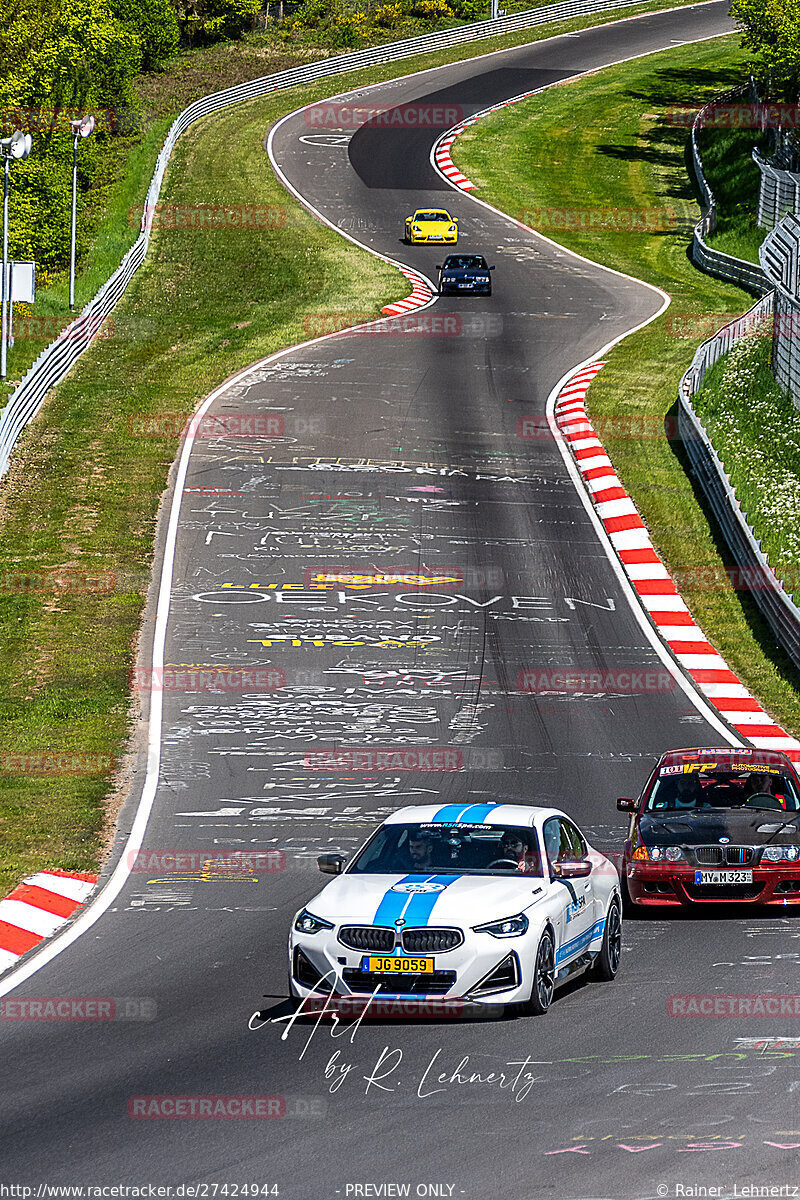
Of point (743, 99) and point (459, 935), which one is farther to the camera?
point (743, 99)

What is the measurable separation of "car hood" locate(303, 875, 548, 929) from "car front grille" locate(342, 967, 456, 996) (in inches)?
13.0

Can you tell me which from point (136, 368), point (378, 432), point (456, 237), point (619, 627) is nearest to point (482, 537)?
point (619, 627)

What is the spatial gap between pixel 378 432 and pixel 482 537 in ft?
23.6

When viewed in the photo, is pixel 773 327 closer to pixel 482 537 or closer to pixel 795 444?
pixel 795 444

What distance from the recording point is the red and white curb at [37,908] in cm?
1330

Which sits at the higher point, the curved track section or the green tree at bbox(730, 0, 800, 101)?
the green tree at bbox(730, 0, 800, 101)

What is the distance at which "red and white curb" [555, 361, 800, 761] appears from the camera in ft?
74.8

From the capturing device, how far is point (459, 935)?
427 inches
